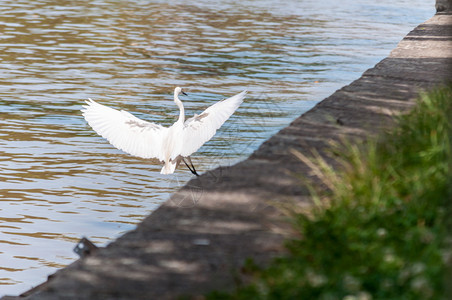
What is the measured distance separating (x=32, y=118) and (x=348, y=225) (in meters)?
7.34

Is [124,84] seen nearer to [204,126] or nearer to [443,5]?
[204,126]

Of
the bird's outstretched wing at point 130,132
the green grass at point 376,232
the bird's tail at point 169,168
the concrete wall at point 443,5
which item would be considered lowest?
the concrete wall at point 443,5

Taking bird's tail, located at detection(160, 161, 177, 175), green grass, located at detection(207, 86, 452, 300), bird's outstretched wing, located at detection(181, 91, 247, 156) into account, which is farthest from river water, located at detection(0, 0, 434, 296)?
green grass, located at detection(207, 86, 452, 300)

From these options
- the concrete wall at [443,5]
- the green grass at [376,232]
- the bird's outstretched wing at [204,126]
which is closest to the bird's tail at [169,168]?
the bird's outstretched wing at [204,126]

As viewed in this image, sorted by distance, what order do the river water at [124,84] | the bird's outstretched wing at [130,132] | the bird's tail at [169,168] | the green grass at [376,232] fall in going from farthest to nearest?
the river water at [124,84] < the bird's outstretched wing at [130,132] < the bird's tail at [169,168] < the green grass at [376,232]

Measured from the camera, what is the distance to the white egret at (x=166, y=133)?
6.31 meters

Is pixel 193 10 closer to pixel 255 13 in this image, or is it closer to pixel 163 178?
pixel 255 13

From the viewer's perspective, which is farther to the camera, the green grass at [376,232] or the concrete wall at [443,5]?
the concrete wall at [443,5]

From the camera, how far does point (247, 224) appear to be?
4.34 metres

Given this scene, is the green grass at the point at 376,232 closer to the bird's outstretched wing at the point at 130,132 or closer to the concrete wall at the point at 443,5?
the bird's outstretched wing at the point at 130,132

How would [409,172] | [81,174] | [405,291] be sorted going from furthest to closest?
[81,174]
[409,172]
[405,291]

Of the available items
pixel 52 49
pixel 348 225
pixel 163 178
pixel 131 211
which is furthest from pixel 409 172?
pixel 52 49

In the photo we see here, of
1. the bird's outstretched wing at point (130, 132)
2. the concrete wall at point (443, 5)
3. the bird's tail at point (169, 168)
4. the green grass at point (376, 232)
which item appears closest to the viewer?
the green grass at point (376, 232)

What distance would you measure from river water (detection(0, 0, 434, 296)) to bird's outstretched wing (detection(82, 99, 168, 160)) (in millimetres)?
516
